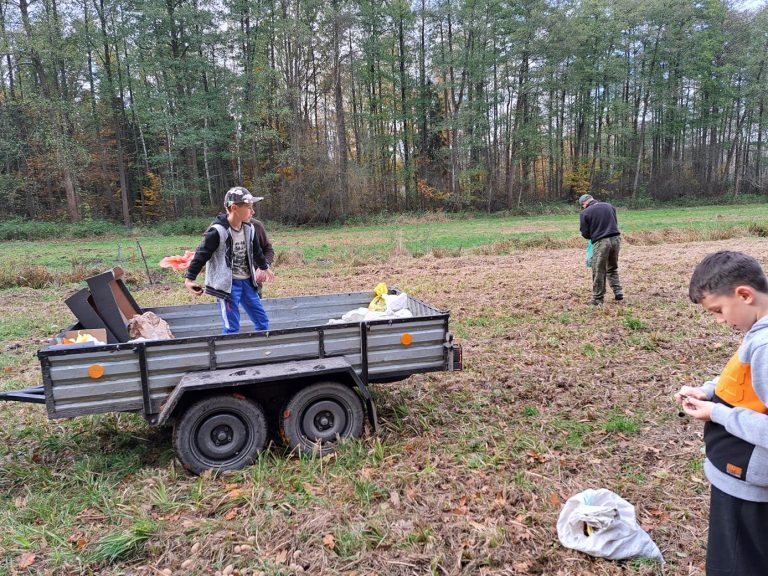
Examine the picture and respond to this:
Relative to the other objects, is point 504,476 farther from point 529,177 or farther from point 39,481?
point 529,177

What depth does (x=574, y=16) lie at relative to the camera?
36094 millimetres

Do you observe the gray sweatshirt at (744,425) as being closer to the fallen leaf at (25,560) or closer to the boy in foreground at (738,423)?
the boy in foreground at (738,423)

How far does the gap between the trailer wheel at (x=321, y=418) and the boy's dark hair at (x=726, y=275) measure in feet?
8.70

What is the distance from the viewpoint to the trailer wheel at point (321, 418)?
382 centimetres

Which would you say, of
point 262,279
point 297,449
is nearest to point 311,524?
point 297,449

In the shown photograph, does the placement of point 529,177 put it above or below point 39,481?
above

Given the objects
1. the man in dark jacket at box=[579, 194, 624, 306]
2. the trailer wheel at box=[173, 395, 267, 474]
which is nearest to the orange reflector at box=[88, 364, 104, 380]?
the trailer wheel at box=[173, 395, 267, 474]

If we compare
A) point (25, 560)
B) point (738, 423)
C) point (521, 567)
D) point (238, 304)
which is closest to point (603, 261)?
point (238, 304)

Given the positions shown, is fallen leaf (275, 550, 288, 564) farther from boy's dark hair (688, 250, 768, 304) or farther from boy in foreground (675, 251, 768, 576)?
boy's dark hair (688, 250, 768, 304)

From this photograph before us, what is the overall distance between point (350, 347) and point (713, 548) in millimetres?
2715

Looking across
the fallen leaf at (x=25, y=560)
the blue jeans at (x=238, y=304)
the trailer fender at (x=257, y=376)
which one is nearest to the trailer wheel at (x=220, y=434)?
the trailer fender at (x=257, y=376)

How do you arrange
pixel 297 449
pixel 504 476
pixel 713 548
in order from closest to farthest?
pixel 713 548
pixel 504 476
pixel 297 449

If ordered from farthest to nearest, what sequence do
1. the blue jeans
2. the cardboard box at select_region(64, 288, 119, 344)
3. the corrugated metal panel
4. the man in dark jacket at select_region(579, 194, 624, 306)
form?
the man in dark jacket at select_region(579, 194, 624, 306) < the blue jeans < the cardboard box at select_region(64, 288, 119, 344) < the corrugated metal panel

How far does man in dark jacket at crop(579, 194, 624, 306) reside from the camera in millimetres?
8250
